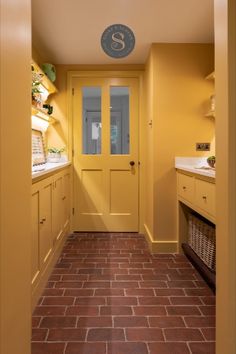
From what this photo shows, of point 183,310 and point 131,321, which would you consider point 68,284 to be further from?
point 183,310

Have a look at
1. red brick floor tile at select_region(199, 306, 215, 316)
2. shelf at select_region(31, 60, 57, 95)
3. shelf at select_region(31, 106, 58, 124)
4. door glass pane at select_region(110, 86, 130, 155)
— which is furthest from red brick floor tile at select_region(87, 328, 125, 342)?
door glass pane at select_region(110, 86, 130, 155)

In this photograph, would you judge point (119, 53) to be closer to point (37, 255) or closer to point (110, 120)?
point (110, 120)

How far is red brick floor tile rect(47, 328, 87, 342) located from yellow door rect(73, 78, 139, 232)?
2523mm

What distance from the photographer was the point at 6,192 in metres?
1.08

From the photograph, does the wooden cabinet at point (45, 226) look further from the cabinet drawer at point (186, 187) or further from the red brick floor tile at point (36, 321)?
the cabinet drawer at point (186, 187)

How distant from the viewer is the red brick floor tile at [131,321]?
81.5 inches

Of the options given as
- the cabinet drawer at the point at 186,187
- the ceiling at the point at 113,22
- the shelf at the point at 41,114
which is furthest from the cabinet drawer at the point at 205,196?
the shelf at the point at 41,114

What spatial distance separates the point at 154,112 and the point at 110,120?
3.45 ft

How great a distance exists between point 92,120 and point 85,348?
→ 126 inches

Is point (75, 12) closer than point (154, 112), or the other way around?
point (75, 12)

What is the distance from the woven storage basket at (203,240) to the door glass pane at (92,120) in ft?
5.75

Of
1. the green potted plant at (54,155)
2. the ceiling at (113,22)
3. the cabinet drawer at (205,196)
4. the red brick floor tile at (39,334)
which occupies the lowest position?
the red brick floor tile at (39,334)

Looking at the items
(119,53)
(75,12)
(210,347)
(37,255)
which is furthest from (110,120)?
(210,347)

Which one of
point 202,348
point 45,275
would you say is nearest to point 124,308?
point 202,348
